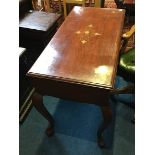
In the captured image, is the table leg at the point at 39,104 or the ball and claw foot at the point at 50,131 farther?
the ball and claw foot at the point at 50,131

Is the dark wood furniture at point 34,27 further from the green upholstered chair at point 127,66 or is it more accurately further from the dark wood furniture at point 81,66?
the green upholstered chair at point 127,66

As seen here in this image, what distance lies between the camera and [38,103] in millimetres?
1425

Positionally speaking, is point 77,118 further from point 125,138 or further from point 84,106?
point 125,138

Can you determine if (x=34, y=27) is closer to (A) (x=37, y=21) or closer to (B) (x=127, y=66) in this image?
(A) (x=37, y=21)

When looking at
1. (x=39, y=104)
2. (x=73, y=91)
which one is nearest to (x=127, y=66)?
(x=73, y=91)

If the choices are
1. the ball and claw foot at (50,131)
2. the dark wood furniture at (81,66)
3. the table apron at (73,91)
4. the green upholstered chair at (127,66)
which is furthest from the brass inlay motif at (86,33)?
the ball and claw foot at (50,131)

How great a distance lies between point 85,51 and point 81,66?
15 centimetres

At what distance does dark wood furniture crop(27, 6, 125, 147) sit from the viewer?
1217 mm

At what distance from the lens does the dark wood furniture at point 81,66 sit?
3.99 feet

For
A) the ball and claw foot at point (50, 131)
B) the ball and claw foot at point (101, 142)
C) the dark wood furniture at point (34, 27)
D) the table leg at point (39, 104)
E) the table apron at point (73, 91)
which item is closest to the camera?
the table apron at point (73, 91)

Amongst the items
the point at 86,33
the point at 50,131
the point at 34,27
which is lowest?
the point at 50,131

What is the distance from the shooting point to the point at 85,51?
139 cm

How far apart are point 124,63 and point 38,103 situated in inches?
27.9

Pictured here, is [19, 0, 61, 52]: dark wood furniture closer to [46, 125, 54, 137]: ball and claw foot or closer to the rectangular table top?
the rectangular table top
